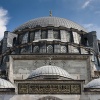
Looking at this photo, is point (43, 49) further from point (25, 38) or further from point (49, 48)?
point (25, 38)

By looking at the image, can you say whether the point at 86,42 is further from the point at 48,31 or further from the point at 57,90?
the point at 57,90

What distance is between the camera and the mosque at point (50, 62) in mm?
23781

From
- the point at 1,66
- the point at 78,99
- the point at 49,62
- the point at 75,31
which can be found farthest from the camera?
the point at 75,31

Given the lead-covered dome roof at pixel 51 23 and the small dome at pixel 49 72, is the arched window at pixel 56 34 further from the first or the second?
the small dome at pixel 49 72

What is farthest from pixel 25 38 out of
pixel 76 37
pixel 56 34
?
pixel 76 37

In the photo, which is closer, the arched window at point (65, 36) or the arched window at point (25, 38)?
the arched window at point (65, 36)

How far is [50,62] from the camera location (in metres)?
30.3

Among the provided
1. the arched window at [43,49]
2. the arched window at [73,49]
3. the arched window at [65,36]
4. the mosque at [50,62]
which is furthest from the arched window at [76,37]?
the arched window at [43,49]

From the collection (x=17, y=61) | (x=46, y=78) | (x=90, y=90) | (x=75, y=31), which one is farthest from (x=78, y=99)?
(x=75, y=31)

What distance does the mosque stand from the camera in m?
23.8

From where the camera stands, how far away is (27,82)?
24031 millimetres

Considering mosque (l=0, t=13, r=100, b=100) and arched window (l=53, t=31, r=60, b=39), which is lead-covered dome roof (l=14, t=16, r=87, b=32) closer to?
mosque (l=0, t=13, r=100, b=100)

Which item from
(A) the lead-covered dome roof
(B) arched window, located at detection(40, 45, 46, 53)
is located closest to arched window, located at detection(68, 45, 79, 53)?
(B) arched window, located at detection(40, 45, 46, 53)

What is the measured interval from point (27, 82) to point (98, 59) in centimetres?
1523
